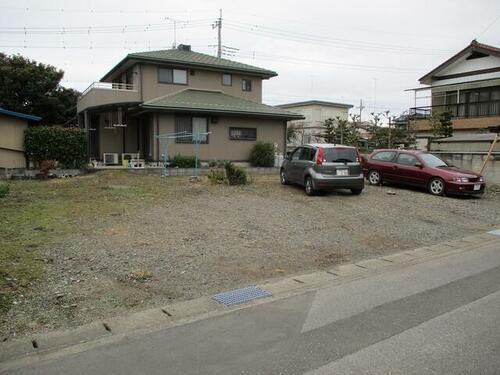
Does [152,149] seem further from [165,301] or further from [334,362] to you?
[334,362]

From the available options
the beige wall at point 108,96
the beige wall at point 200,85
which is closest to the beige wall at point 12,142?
the beige wall at point 108,96

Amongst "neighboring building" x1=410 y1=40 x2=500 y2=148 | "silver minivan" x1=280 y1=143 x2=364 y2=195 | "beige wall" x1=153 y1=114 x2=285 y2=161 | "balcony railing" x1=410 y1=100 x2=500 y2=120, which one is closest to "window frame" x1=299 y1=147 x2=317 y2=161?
"silver minivan" x1=280 y1=143 x2=364 y2=195

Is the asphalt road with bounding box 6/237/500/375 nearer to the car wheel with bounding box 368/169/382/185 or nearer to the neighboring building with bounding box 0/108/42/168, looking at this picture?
the car wheel with bounding box 368/169/382/185

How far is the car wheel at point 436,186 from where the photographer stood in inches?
552

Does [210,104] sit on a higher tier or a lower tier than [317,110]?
lower

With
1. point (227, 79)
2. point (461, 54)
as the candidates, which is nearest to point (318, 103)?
point (461, 54)

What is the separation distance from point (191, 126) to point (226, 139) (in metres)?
2.01

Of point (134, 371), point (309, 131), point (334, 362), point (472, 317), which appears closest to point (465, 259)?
point (472, 317)

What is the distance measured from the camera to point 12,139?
54.8 feet

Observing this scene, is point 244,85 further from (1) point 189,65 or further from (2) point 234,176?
(2) point 234,176

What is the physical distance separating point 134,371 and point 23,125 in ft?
54.2

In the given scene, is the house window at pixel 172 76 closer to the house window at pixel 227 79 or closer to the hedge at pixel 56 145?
the house window at pixel 227 79

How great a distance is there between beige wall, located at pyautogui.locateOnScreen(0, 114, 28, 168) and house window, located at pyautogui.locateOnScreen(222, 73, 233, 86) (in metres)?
11.3

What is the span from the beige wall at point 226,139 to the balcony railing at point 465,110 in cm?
Result: 1201
